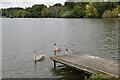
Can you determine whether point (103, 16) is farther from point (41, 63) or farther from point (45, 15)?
point (41, 63)

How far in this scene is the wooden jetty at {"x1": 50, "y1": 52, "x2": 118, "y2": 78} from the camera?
16.8 meters

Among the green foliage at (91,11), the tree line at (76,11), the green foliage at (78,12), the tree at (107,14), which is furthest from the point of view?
the green foliage at (78,12)

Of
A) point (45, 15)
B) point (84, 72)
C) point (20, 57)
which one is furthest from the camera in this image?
point (45, 15)

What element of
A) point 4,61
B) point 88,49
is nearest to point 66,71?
point 4,61

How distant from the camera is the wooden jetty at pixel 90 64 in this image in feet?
55.3

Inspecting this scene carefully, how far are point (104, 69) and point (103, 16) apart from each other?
106055 millimetres

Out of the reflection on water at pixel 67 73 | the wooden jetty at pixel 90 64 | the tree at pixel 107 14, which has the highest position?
the tree at pixel 107 14

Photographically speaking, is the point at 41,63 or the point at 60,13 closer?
the point at 41,63

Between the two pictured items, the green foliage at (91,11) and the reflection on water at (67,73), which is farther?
the green foliage at (91,11)

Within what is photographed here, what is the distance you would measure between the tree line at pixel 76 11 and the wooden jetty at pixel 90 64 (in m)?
94.7

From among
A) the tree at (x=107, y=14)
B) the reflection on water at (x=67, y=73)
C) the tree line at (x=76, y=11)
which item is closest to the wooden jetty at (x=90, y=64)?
the reflection on water at (x=67, y=73)

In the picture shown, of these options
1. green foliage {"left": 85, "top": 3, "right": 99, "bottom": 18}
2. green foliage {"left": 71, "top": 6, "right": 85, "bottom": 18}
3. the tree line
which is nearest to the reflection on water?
the tree line

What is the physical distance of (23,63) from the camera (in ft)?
80.6

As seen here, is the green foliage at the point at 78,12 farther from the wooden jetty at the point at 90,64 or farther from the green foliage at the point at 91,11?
the wooden jetty at the point at 90,64
